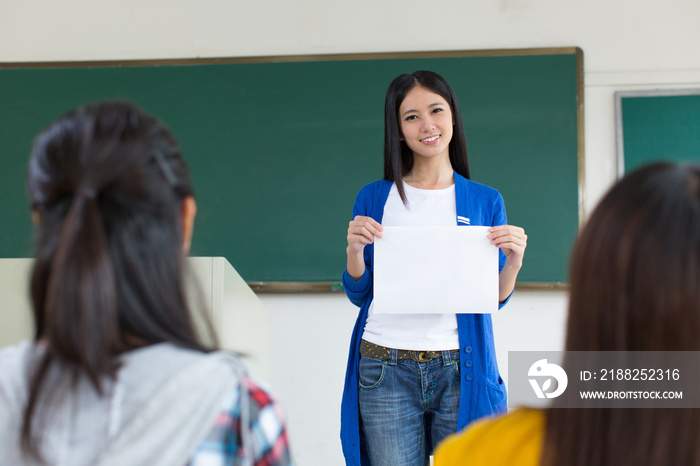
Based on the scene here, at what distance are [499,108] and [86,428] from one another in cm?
261

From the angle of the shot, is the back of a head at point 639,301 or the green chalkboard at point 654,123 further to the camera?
the green chalkboard at point 654,123

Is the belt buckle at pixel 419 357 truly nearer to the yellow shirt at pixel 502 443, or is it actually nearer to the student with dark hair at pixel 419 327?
the student with dark hair at pixel 419 327

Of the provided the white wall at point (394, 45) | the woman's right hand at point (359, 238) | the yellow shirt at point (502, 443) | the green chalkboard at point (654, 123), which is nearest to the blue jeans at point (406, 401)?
the woman's right hand at point (359, 238)

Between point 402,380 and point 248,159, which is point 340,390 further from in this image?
point 402,380

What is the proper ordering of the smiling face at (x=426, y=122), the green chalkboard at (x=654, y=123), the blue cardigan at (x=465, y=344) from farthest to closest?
the green chalkboard at (x=654, y=123)
the smiling face at (x=426, y=122)
the blue cardigan at (x=465, y=344)

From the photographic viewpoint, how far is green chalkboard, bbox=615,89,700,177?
2865 millimetres

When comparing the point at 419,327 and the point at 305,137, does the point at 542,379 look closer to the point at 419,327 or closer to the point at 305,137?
the point at 419,327

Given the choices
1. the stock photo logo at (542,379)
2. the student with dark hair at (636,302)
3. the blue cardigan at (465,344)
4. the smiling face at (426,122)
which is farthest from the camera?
the smiling face at (426,122)

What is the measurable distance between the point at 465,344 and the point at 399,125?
0.67 m

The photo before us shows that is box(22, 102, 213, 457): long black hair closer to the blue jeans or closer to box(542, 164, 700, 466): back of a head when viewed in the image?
box(542, 164, 700, 466): back of a head

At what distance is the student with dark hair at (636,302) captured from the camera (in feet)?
1.98

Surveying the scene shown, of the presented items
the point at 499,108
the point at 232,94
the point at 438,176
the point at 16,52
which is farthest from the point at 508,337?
the point at 16,52

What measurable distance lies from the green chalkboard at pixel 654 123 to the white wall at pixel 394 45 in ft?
0.16

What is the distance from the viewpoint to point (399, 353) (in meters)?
1.53
